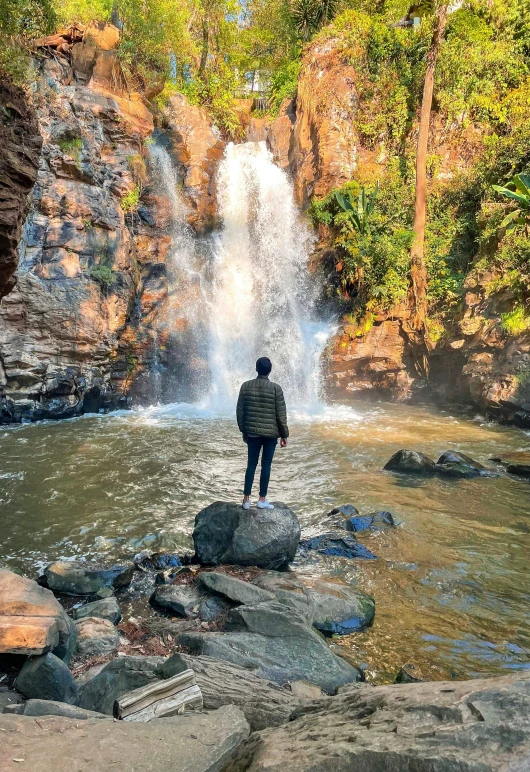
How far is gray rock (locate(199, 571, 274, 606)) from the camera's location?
4.80 meters

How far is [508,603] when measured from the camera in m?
4.98

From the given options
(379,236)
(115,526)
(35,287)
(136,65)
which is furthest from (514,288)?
(136,65)

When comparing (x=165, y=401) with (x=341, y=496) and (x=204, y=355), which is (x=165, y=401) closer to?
(x=204, y=355)

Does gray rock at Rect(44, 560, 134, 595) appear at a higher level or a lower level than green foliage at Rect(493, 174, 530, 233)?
lower

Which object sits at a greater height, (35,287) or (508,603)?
(35,287)

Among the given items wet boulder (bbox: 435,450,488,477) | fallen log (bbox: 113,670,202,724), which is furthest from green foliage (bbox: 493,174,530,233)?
fallen log (bbox: 113,670,202,724)

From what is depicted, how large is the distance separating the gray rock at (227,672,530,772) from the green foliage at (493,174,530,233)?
47.8 ft

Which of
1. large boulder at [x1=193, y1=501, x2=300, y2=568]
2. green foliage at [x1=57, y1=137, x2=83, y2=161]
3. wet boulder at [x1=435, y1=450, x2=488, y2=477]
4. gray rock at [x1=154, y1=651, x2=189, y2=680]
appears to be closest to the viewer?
gray rock at [x1=154, y1=651, x2=189, y2=680]

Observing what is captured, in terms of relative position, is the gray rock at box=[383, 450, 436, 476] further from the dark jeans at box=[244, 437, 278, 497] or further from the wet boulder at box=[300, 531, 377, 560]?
the dark jeans at box=[244, 437, 278, 497]

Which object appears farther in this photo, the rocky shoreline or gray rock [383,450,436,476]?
gray rock [383,450,436,476]

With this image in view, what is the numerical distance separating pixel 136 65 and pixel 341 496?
22017 millimetres

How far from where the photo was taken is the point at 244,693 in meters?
2.93

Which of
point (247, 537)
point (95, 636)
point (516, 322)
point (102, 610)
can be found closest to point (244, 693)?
point (95, 636)

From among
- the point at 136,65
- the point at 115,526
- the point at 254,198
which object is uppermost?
the point at 136,65
